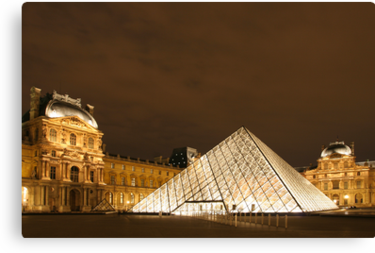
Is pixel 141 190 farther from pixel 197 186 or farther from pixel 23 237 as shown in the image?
pixel 23 237

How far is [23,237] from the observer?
36.9 feet

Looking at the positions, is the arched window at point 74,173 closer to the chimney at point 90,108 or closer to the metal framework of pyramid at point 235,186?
the chimney at point 90,108

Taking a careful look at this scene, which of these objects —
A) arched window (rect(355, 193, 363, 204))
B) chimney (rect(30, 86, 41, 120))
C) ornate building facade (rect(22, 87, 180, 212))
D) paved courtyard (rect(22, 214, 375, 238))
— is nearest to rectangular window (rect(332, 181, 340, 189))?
arched window (rect(355, 193, 363, 204))

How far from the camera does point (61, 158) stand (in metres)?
47.6

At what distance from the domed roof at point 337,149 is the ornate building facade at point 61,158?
48.5 m

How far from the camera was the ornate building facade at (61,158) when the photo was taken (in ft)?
148

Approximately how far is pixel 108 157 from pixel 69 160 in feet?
35.9

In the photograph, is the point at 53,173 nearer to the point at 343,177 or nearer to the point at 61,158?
the point at 61,158

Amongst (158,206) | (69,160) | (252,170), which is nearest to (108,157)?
(69,160)

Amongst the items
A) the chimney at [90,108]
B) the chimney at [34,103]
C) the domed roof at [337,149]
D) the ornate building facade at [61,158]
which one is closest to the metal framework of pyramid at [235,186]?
the ornate building facade at [61,158]

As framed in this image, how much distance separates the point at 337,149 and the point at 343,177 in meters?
6.46

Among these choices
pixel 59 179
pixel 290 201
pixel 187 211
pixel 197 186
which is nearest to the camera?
pixel 290 201

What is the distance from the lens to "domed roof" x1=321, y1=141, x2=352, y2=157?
78.6 m

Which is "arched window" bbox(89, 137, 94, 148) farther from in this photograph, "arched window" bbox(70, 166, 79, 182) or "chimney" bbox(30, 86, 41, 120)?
"chimney" bbox(30, 86, 41, 120)
